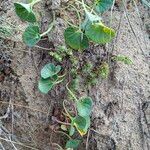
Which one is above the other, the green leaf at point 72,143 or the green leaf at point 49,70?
the green leaf at point 49,70

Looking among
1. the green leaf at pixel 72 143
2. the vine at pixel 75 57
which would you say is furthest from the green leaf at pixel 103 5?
the green leaf at pixel 72 143

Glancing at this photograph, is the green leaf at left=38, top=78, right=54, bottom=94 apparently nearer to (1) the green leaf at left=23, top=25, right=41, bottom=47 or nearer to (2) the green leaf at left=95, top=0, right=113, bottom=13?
(1) the green leaf at left=23, top=25, right=41, bottom=47

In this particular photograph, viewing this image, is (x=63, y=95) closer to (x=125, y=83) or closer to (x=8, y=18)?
(x=125, y=83)

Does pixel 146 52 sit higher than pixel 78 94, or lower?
higher

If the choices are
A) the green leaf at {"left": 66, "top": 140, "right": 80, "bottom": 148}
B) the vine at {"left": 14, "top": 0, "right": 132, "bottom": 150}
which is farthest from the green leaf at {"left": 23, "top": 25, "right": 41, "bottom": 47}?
the green leaf at {"left": 66, "top": 140, "right": 80, "bottom": 148}

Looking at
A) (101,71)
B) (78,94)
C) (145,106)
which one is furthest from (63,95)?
(145,106)

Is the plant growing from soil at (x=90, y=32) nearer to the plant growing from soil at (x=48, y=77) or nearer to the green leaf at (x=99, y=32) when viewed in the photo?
the green leaf at (x=99, y=32)

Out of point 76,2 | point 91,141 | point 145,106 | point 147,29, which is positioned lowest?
point 91,141
